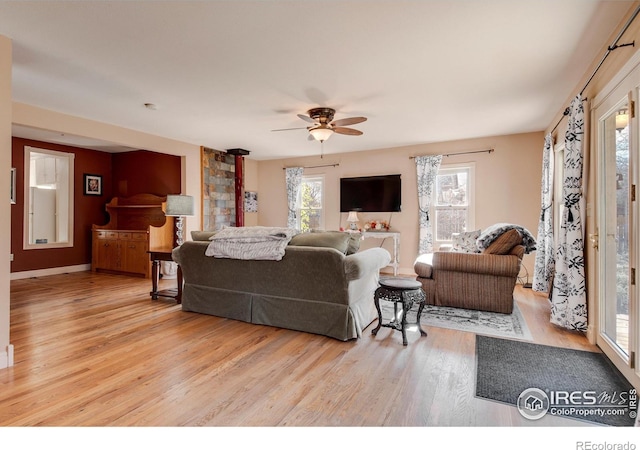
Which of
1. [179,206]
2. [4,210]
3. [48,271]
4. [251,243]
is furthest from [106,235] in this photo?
[251,243]

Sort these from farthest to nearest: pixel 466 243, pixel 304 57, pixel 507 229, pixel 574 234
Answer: pixel 466 243, pixel 507 229, pixel 574 234, pixel 304 57

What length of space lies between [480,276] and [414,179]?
2.84 metres

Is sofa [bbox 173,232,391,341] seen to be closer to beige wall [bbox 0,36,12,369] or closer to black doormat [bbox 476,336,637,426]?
black doormat [bbox 476,336,637,426]

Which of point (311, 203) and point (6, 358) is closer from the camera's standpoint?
point (6, 358)

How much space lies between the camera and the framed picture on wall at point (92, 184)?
21.9ft

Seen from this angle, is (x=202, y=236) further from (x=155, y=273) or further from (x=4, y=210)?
(x=4, y=210)

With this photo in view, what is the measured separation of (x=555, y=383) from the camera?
84.7 inches

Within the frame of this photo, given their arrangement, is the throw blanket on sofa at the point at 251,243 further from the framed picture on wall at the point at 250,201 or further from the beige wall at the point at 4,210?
the framed picture on wall at the point at 250,201

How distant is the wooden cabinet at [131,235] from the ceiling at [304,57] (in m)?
2.09

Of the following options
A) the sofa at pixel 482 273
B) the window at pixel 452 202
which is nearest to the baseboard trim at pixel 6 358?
the sofa at pixel 482 273

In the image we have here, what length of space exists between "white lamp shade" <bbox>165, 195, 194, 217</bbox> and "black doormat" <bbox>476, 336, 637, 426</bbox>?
14.0 ft

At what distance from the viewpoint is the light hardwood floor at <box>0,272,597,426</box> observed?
1.78 meters

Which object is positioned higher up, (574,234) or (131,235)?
(574,234)

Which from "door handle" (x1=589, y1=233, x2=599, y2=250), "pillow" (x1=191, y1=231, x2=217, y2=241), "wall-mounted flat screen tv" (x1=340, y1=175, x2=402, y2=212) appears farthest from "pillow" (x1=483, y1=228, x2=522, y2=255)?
"pillow" (x1=191, y1=231, x2=217, y2=241)
